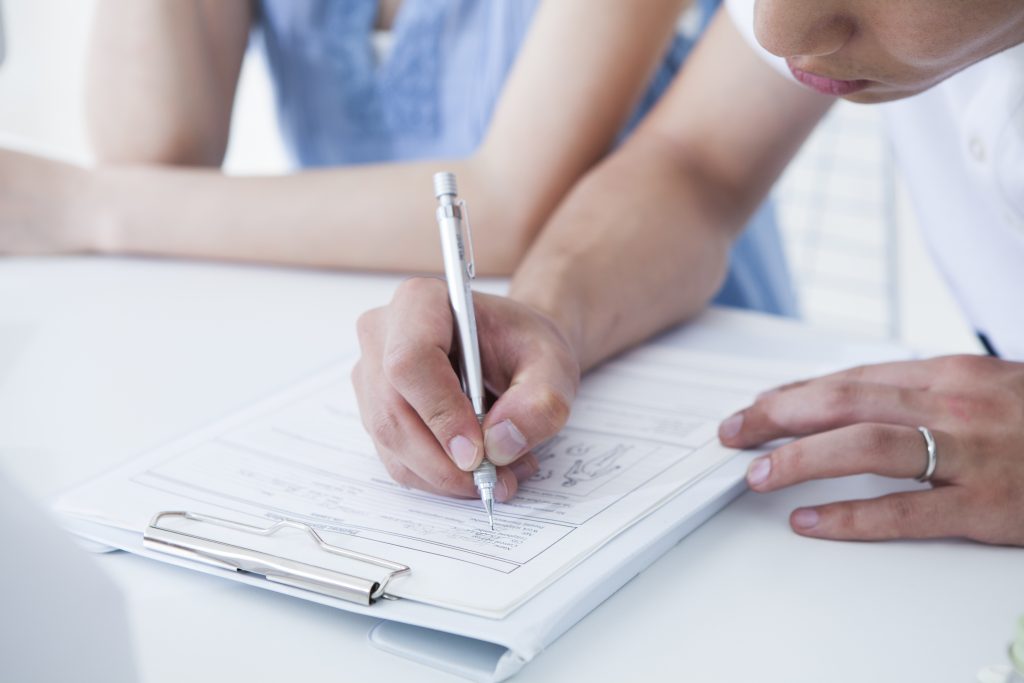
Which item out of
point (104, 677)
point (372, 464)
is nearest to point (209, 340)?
point (372, 464)


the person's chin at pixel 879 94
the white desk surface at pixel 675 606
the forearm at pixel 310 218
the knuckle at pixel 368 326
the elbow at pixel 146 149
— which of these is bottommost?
the white desk surface at pixel 675 606

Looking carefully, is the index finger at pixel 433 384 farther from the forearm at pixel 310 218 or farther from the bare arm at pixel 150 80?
the bare arm at pixel 150 80

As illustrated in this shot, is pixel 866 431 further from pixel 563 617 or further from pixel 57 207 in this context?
pixel 57 207

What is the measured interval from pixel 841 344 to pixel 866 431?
0.81ft

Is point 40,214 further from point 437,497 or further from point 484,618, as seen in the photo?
point 484,618

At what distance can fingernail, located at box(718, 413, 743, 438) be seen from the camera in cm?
60

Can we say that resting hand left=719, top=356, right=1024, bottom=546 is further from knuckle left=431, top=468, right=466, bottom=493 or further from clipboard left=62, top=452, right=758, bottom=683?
knuckle left=431, top=468, right=466, bottom=493

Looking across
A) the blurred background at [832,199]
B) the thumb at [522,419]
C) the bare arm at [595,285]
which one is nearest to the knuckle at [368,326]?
the bare arm at [595,285]

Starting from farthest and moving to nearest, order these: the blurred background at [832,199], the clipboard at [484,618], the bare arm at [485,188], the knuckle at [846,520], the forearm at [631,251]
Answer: the blurred background at [832,199], the bare arm at [485,188], the forearm at [631,251], the knuckle at [846,520], the clipboard at [484,618]

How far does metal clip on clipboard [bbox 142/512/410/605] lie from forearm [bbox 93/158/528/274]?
499 millimetres

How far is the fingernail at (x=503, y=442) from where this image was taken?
0.53 m

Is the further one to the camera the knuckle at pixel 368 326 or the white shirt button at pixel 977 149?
the white shirt button at pixel 977 149

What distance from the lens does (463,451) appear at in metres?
0.53

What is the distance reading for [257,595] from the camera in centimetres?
49
